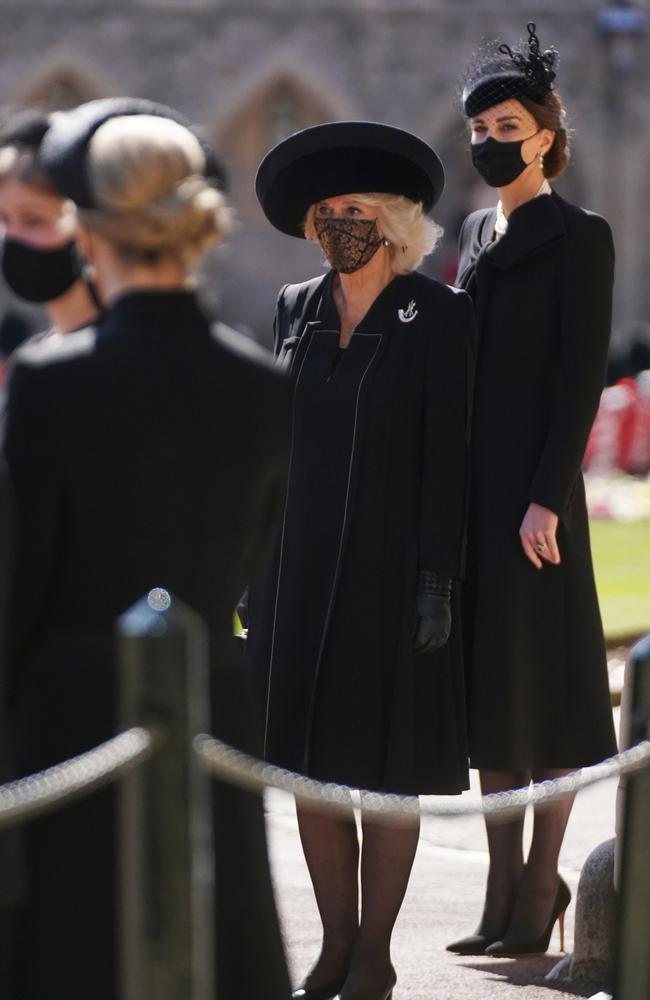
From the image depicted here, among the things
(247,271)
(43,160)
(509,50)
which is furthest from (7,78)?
(43,160)

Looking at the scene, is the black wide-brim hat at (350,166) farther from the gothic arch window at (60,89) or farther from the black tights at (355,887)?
the gothic arch window at (60,89)

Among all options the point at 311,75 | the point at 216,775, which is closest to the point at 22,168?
the point at 216,775

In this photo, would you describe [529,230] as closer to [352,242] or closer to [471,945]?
[352,242]

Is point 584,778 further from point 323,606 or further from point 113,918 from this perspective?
point 323,606

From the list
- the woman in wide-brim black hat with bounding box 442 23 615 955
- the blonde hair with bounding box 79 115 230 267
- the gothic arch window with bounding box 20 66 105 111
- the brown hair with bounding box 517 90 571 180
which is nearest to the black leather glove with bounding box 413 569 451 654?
the woman in wide-brim black hat with bounding box 442 23 615 955

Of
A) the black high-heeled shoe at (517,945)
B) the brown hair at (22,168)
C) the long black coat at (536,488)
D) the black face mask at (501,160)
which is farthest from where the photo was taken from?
the black face mask at (501,160)

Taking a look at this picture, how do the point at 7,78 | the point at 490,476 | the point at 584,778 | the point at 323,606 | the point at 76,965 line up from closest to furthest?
the point at 76,965, the point at 584,778, the point at 323,606, the point at 490,476, the point at 7,78

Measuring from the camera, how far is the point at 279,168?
17.7 ft

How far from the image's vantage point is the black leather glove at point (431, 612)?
5051mm

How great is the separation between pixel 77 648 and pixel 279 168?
2175 millimetres

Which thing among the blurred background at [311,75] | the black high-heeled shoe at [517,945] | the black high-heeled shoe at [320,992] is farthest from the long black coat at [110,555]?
the blurred background at [311,75]

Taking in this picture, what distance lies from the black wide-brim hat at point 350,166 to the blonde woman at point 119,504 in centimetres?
159

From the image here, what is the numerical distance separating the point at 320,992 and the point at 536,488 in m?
1.33

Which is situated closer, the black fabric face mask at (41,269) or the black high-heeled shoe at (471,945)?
the black fabric face mask at (41,269)
